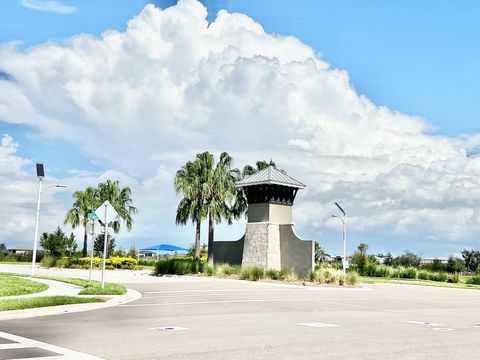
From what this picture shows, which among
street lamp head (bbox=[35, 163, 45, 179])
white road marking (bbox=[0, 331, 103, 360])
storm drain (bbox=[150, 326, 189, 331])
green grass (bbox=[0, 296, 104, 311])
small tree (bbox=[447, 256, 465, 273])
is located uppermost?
street lamp head (bbox=[35, 163, 45, 179])

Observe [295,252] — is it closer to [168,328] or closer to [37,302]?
[37,302]

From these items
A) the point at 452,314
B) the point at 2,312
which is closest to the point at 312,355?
the point at 2,312

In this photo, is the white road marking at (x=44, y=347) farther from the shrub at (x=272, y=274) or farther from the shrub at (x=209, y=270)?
the shrub at (x=209, y=270)

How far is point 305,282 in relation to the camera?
36.9m

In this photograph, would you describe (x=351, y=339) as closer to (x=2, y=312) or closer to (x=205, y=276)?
(x=2, y=312)

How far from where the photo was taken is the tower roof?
4234 centimetres

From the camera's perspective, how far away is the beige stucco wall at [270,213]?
4259cm

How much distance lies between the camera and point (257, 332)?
12.3 metres

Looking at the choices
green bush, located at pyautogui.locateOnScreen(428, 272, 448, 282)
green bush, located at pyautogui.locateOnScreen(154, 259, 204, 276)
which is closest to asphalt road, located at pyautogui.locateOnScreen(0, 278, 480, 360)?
green bush, located at pyautogui.locateOnScreen(154, 259, 204, 276)

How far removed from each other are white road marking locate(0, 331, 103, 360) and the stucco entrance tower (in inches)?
1205

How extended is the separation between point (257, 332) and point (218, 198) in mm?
38373

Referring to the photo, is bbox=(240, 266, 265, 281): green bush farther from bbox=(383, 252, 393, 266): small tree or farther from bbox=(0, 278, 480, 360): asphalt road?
bbox=(383, 252, 393, 266): small tree

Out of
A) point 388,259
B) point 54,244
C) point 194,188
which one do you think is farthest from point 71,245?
point 388,259

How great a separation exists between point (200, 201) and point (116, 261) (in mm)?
12424
